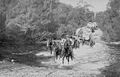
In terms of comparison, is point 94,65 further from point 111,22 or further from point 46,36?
point 111,22

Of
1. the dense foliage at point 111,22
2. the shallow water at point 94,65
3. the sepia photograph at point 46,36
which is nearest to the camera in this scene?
the shallow water at point 94,65

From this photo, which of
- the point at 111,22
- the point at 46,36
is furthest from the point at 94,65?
the point at 111,22

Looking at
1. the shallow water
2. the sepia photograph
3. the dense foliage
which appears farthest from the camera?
the dense foliage

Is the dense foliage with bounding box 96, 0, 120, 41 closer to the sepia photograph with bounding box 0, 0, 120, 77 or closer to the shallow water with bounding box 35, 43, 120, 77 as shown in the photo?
the sepia photograph with bounding box 0, 0, 120, 77

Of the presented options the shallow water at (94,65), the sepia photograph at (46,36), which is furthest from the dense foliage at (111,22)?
the shallow water at (94,65)

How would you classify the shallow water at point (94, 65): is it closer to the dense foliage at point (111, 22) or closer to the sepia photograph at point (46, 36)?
the sepia photograph at point (46, 36)

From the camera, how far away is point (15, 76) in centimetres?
1562

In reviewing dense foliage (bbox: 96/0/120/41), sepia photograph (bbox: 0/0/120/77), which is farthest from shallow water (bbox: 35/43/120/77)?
dense foliage (bbox: 96/0/120/41)

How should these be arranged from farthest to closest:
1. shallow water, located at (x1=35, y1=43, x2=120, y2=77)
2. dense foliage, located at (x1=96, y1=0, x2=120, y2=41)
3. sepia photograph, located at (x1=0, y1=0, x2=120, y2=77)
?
1. dense foliage, located at (x1=96, y1=0, x2=120, y2=41)
2. sepia photograph, located at (x1=0, y1=0, x2=120, y2=77)
3. shallow water, located at (x1=35, y1=43, x2=120, y2=77)

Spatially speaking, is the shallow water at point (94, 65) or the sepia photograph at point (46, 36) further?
the sepia photograph at point (46, 36)

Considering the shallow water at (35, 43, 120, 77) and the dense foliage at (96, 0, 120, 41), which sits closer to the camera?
the shallow water at (35, 43, 120, 77)

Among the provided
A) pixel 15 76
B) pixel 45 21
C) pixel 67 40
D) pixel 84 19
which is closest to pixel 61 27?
pixel 45 21

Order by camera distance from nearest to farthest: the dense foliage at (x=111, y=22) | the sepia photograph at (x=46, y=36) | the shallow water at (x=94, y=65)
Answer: the shallow water at (x=94, y=65) < the sepia photograph at (x=46, y=36) < the dense foliage at (x=111, y=22)

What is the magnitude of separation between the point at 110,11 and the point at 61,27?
1789cm
